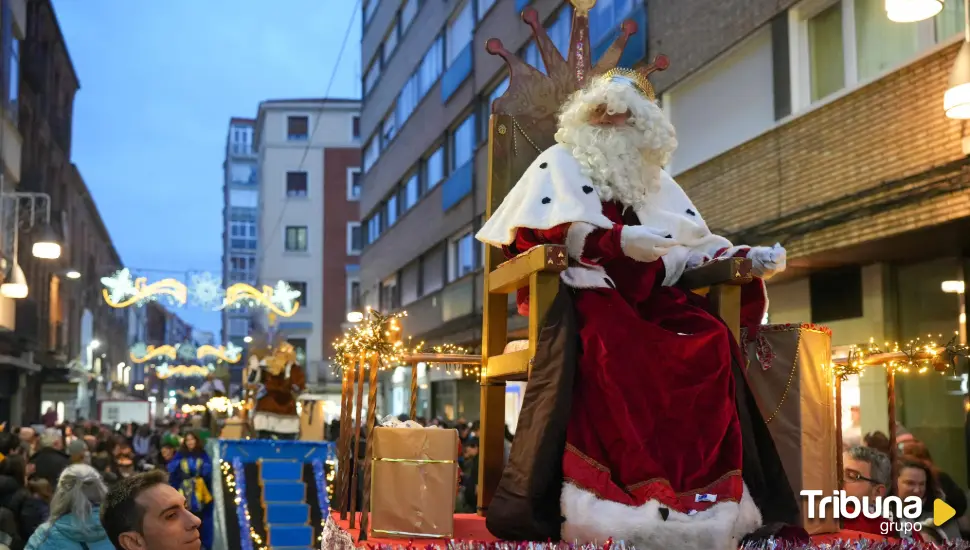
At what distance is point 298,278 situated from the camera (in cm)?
5162

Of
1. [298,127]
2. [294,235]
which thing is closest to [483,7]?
[294,235]

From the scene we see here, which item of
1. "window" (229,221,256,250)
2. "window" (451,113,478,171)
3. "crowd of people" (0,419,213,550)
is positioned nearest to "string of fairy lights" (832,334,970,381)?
"crowd of people" (0,419,213,550)

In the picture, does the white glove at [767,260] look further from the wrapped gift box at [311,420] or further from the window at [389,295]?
the window at [389,295]

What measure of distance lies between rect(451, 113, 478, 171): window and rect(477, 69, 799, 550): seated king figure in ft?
63.8

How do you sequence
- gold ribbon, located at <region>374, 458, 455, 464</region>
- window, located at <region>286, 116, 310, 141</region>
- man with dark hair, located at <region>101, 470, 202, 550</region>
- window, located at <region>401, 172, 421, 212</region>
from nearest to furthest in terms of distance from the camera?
man with dark hair, located at <region>101, 470, 202, 550</region>
gold ribbon, located at <region>374, 458, 455, 464</region>
window, located at <region>401, 172, 421, 212</region>
window, located at <region>286, 116, 310, 141</region>

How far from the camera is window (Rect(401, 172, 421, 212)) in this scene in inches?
1202

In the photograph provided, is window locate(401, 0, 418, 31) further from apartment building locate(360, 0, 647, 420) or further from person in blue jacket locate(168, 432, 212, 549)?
person in blue jacket locate(168, 432, 212, 549)

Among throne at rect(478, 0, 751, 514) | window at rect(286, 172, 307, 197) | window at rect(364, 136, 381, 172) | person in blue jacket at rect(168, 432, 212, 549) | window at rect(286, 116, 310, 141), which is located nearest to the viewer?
throne at rect(478, 0, 751, 514)

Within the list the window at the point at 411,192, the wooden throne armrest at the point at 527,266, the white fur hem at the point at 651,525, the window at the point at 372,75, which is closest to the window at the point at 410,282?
the window at the point at 411,192

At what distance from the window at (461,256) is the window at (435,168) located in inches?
79.1

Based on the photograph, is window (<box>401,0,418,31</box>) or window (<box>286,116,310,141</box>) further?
window (<box>286,116,310,141</box>)

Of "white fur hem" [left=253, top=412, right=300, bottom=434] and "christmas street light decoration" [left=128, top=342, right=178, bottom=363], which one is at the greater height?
"christmas street light decoration" [left=128, top=342, right=178, bottom=363]

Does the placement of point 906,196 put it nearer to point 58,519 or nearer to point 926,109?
point 926,109

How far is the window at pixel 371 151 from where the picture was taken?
36906mm
